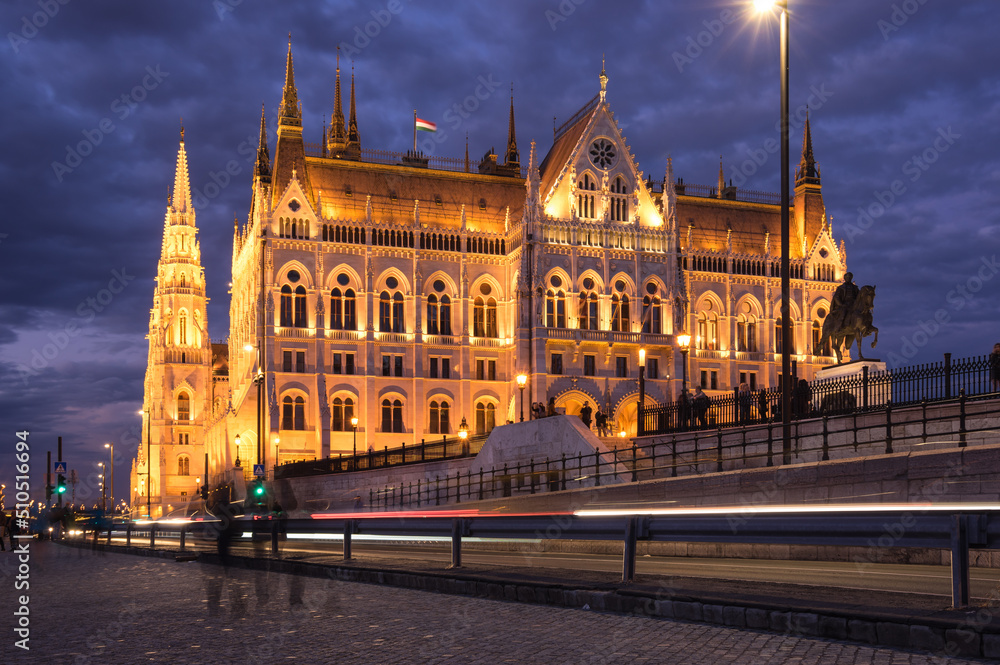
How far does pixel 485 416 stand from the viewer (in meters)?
70.4

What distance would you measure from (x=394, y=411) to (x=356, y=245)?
10.6m

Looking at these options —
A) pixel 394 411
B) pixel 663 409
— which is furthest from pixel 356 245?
pixel 663 409

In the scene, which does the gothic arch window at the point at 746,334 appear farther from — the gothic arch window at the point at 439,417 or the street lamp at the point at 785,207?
the street lamp at the point at 785,207

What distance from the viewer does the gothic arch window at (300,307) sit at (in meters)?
67.1

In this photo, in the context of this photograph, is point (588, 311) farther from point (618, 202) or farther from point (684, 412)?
point (684, 412)

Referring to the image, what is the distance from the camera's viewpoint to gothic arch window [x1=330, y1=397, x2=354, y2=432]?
66.8m

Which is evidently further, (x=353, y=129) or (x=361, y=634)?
(x=353, y=129)

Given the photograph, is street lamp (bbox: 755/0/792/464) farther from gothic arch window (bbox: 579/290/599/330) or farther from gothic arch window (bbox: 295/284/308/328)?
gothic arch window (bbox: 295/284/308/328)

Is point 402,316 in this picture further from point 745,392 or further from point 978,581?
point 978,581

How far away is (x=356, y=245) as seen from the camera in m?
68.6

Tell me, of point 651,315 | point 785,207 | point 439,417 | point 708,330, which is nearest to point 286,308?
point 439,417

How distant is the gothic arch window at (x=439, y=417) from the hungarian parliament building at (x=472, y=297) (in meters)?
0.13

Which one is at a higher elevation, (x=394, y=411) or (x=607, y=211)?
(x=607, y=211)

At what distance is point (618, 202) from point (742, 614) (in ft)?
208
